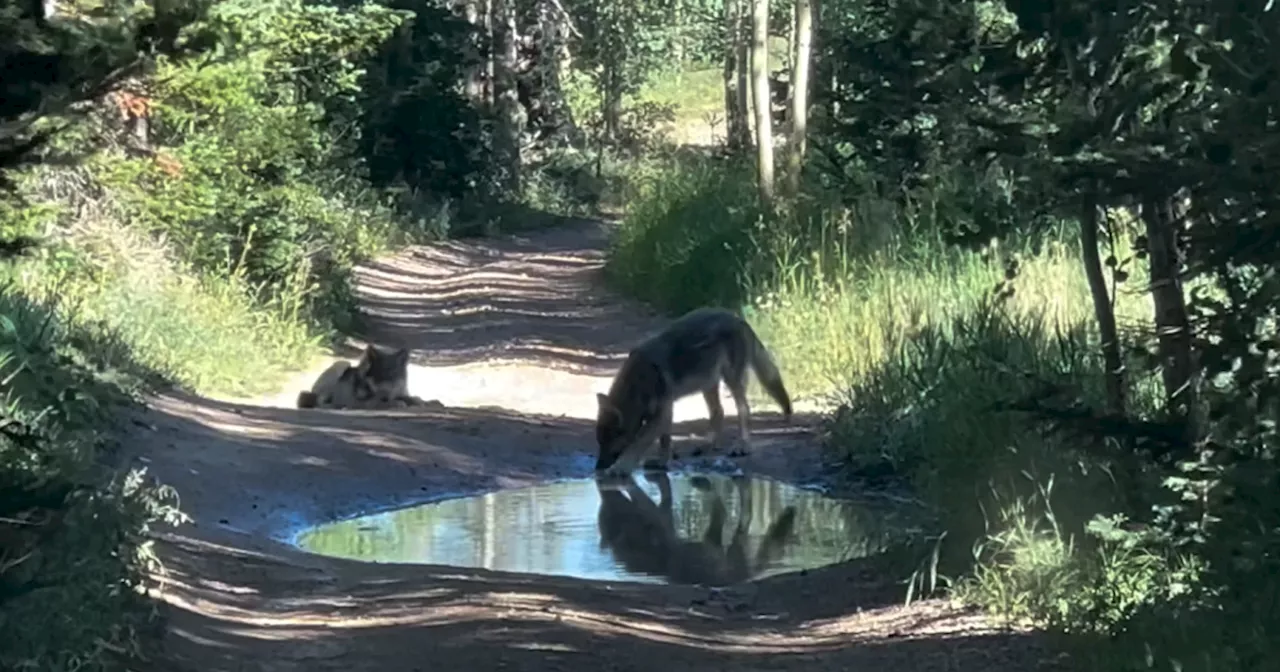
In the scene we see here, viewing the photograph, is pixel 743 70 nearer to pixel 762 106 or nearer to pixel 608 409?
pixel 762 106

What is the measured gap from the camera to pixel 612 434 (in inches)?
531

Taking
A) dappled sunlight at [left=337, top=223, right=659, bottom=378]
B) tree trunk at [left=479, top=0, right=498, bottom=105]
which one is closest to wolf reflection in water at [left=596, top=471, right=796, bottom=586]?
dappled sunlight at [left=337, top=223, right=659, bottom=378]

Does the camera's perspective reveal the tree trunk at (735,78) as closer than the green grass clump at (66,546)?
No

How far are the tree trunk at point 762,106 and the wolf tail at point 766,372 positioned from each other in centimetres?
766

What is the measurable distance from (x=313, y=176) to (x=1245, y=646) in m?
24.1

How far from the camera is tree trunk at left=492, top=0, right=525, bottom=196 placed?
4247 cm

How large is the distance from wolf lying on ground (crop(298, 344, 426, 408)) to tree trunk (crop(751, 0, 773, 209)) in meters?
6.75

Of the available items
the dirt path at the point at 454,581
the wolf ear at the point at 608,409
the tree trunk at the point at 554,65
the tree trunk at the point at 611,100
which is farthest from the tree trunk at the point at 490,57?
the wolf ear at the point at 608,409

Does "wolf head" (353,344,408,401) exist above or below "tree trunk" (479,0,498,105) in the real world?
below

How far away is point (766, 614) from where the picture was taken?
9.03 m

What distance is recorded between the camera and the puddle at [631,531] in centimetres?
1066

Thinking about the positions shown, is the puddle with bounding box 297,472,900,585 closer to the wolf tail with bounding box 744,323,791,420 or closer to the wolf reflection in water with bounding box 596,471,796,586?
the wolf reflection in water with bounding box 596,471,796,586

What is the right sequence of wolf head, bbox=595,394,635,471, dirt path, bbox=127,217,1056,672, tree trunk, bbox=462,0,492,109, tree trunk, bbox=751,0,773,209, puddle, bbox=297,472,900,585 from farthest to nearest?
tree trunk, bbox=462,0,492,109 < tree trunk, bbox=751,0,773,209 < wolf head, bbox=595,394,635,471 < puddle, bbox=297,472,900,585 < dirt path, bbox=127,217,1056,672

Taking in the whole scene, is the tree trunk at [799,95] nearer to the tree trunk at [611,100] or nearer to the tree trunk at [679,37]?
the tree trunk at [611,100]
